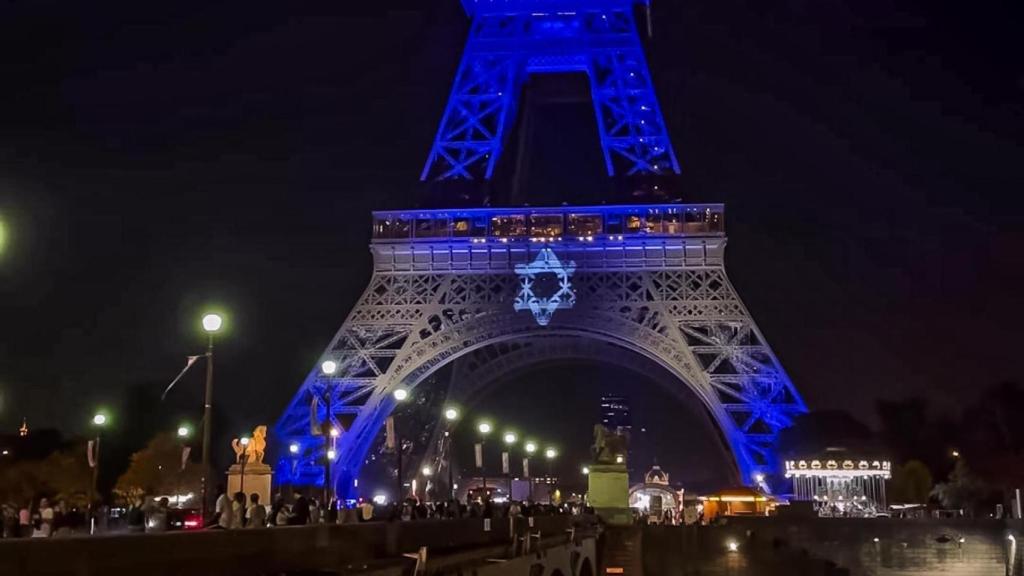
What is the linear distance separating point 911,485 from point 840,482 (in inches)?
465

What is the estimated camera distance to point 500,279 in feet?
182

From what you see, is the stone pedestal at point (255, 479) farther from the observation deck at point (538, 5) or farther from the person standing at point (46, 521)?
the observation deck at point (538, 5)

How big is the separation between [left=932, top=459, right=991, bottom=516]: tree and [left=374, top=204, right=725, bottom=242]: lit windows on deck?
2387cm

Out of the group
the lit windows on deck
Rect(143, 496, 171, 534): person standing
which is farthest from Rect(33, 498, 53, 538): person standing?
the lit windows on deck

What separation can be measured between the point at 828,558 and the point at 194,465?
128 feet

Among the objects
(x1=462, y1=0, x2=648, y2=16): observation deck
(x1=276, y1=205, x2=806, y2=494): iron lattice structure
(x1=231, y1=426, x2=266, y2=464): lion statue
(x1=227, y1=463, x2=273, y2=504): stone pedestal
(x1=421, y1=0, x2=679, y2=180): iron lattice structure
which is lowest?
(x1=227, y1=463, x2=273, y2=504): stone pedestal

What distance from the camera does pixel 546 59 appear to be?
59.8 meters

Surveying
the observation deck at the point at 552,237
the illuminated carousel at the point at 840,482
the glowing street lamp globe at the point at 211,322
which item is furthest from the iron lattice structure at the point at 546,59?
Answer: the glowing street lamp globe at the point at 211,322

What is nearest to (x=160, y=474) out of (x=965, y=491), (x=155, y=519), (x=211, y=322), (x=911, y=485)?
(x=211, y=322)

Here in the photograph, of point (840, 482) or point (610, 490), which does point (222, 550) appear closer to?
point (610, 490)

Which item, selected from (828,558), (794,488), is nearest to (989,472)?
(794,488)

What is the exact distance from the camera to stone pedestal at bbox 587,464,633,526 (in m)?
44.7

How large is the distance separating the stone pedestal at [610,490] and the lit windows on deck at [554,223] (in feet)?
44.9

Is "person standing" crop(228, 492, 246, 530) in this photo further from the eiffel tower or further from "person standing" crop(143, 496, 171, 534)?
the eiffel tower
